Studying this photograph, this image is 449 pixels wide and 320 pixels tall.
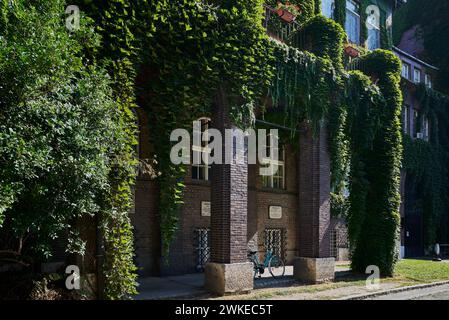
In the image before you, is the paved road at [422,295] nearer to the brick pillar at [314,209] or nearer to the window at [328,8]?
the brick pillar at [314,209]

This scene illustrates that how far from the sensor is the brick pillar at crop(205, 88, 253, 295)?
40.4ft

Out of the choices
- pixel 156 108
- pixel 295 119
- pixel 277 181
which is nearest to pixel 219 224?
pixel 156 108

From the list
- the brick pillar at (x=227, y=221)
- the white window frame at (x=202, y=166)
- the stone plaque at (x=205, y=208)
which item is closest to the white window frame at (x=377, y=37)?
the white window frame at (x=202, y=166)

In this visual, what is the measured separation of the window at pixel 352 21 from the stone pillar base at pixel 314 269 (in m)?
12.5

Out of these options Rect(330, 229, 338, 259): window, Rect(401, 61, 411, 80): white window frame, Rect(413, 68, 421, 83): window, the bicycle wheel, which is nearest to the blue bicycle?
the bicycle wheel

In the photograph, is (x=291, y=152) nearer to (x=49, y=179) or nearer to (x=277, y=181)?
(x=277, y=181)

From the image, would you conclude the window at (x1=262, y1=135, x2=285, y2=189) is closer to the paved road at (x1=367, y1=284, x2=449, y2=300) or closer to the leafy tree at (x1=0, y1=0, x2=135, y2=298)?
the paved road at (x1=367, y1=284, x2=449, y2=300)

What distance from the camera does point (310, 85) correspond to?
48.1ft

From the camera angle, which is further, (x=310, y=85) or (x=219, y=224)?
(x=310, y=85)

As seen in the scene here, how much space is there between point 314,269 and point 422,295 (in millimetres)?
2995

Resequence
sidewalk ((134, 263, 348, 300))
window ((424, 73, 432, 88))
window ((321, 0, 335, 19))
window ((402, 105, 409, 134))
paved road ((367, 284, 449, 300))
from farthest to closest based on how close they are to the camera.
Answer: window ((424, 73, 432, 88)), window ((402, 105, 409, 134)), window ((321, 0, 335, 19)), paved road ((367, 284, 449, 300)), sidewalk ((134, 263, 348, 300))

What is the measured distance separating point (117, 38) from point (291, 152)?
1338cm

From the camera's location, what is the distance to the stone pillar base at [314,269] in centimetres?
1491
